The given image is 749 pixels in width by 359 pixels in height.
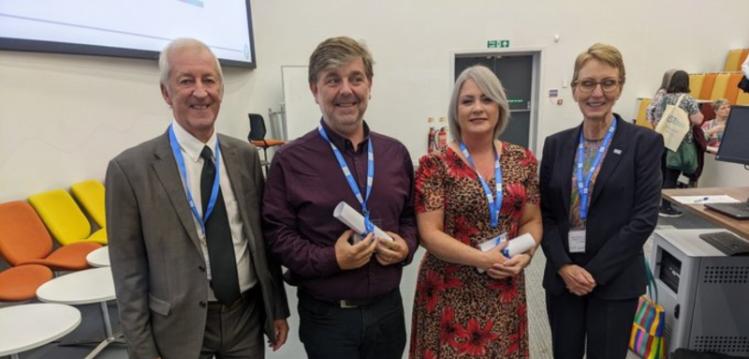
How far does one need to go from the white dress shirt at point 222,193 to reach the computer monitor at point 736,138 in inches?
93.1

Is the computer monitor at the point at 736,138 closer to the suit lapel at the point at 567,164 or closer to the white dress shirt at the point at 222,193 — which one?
the suit lapel at the point at 567,164

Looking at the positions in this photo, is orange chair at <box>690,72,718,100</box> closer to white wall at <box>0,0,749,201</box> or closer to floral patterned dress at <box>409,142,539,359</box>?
white wall at <box>0,0,749,201</box>

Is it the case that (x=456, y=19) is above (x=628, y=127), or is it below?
above

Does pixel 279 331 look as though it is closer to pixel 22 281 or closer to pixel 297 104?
pixel 22 281

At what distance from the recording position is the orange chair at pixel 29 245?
8.46 feet

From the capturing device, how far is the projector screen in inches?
109

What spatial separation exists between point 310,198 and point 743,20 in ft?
30.7

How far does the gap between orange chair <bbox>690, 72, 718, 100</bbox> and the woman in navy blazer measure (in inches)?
252

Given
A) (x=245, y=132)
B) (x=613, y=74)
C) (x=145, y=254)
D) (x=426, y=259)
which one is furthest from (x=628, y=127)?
(x=245, y=132)

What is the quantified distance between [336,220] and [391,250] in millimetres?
200

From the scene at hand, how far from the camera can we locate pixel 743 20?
7.22m

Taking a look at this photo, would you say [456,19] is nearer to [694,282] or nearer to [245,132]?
[245,132]

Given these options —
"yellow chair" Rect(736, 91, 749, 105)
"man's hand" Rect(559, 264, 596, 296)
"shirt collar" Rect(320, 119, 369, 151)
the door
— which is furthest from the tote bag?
"shirt collar" Rect(320, 119, 369, 151)

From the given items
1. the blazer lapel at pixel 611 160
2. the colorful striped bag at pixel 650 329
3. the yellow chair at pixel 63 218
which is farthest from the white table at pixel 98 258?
the colorful striped bag at pixel 650 329
